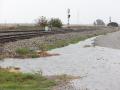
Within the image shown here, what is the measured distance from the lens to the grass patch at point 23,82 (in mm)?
13914

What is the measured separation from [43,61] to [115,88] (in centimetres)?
948

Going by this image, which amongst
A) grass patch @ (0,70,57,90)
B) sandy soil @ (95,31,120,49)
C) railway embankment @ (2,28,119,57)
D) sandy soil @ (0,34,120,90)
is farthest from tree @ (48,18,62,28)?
grass patch @ (0,70,57,90)

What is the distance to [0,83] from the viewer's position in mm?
14734

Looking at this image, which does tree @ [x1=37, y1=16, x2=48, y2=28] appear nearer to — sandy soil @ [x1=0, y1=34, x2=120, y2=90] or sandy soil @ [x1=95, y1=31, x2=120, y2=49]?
sandy soil @ [x1=95, y1=31, x2=120, y2=49]

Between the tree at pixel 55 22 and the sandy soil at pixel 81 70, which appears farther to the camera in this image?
the tree at pixel 55 22

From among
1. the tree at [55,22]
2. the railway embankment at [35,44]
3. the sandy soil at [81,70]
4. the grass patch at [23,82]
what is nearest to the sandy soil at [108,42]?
the railway embankment at [35,44]

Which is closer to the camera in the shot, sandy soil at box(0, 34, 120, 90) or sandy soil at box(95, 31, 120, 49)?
sandy soil at box(0, 34, 120, 90)

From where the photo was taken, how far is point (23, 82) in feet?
50.1

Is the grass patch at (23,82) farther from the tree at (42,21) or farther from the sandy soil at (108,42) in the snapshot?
the tree at (42,21)

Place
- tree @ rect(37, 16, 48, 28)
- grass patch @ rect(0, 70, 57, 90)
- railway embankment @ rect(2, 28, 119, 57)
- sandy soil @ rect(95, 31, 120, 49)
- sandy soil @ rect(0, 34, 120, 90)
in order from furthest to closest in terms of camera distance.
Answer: tree @ rect(37, 16, 48, 28)
sandy soil @ rect(95, 31, 120, 49)
railway embankment @ rect(2, 28, 119, 57)
sandy soil @ rect(0, 34, 120, 90)
grass patch @ rect(0, 70, 57, 90)

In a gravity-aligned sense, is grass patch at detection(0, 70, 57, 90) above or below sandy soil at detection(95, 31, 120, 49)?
above

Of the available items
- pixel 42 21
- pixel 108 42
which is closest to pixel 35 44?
pixel 108 42

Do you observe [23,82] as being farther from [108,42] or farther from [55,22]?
[55,22]

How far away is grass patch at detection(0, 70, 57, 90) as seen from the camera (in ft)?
45.6
